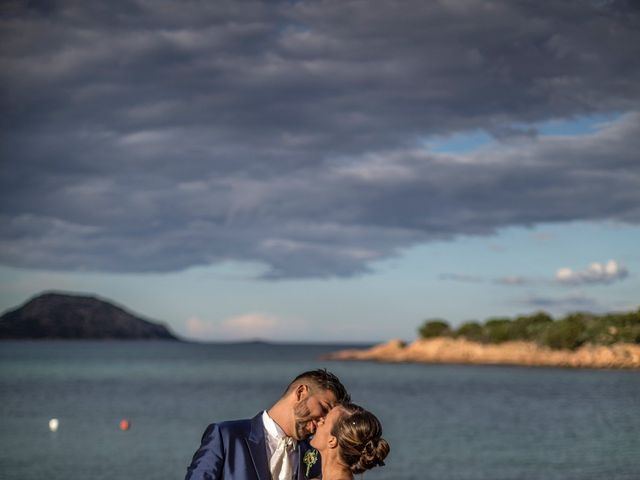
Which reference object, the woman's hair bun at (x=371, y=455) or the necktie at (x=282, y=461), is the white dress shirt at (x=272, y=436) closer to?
the necktie at (x=282, y=461)

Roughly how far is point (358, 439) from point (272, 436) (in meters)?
0.78

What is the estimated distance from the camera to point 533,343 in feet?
351

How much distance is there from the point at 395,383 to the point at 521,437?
4096cm

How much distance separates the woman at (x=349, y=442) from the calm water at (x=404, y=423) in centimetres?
2147

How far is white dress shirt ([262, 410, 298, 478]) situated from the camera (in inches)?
202

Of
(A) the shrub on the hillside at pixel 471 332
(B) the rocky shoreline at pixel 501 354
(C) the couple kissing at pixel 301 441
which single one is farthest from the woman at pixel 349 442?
(A) the shrub on the hillside at pixel 471 332

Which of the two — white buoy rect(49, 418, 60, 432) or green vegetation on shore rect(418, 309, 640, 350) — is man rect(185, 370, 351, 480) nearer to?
white buoy rect(49, 418, 60, 432)

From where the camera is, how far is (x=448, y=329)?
12925cm

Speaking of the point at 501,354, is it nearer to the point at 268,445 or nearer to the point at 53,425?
the point at 53,425

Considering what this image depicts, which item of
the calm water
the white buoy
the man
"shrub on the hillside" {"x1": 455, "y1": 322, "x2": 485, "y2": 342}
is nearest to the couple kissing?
the man

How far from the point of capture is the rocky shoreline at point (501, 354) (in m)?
92.8

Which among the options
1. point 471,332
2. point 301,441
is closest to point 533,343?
point 471,332

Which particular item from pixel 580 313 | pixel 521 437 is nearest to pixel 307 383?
pixel 521 437

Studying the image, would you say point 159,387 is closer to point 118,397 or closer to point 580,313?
point 118,397
